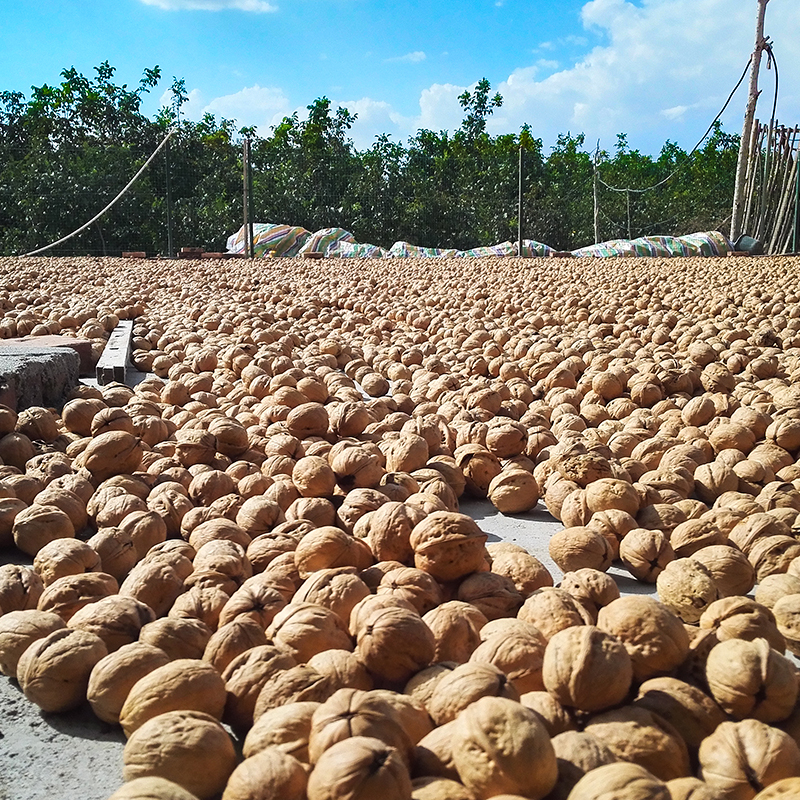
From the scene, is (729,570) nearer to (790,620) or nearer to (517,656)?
(790,620)

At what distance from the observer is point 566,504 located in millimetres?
2506

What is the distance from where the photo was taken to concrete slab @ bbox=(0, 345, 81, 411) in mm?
3289

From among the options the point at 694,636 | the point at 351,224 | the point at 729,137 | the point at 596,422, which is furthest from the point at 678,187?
the point at 694,636

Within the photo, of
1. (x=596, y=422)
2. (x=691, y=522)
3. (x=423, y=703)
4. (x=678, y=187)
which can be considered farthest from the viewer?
(x=678, y=187)

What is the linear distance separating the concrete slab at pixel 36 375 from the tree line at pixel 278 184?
17664 millimetres

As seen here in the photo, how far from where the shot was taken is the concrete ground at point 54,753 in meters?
1.41

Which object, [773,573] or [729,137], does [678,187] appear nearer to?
[729,137]

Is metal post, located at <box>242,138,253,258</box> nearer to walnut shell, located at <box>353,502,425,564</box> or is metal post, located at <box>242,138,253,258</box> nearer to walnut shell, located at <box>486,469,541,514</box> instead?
walnut shell, located at <box>486,469,541,514</box>

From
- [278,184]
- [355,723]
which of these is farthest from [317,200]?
[355,723]

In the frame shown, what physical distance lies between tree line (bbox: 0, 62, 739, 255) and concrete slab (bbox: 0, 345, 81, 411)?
1766cm

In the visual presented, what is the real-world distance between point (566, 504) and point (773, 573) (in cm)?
67

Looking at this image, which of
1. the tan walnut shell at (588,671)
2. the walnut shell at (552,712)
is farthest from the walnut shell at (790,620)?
the walnut shell at (552,712)

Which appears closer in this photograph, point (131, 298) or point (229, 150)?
point (131, 298)

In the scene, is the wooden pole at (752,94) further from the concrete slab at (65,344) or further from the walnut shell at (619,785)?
the walnut shell at (619,785)
